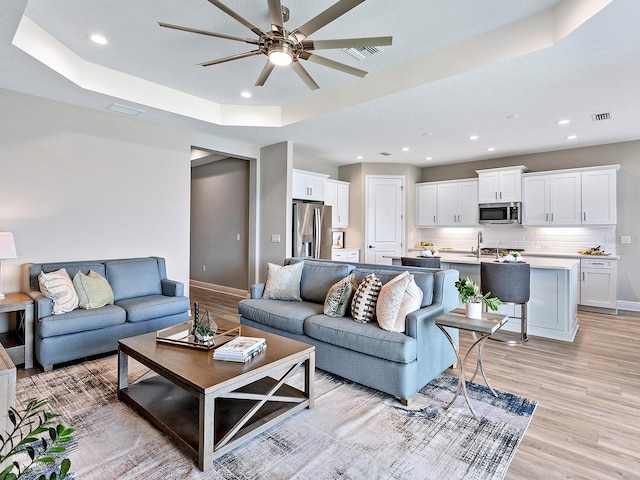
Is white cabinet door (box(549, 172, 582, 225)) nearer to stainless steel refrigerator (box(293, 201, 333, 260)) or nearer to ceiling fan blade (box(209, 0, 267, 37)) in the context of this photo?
stainless steel refrigerator (box(293, 201, 333, 260))

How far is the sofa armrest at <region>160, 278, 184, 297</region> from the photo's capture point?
4164 mm

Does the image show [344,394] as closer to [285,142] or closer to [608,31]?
[608,31]

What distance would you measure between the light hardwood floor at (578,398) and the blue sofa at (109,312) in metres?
3.32

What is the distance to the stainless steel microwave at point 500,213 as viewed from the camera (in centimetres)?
635

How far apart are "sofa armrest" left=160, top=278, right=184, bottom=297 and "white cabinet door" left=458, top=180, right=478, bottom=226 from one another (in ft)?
17.8

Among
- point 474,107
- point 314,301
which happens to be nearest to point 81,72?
point 314,301

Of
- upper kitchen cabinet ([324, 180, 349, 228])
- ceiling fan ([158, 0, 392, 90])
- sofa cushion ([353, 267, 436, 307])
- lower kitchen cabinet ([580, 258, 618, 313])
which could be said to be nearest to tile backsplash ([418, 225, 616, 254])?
lower kitchen cabinet ([580, 258, 618, 313])

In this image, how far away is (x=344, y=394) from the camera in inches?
107

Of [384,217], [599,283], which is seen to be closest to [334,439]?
[599,283]

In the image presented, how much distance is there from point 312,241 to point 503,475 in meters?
4.58

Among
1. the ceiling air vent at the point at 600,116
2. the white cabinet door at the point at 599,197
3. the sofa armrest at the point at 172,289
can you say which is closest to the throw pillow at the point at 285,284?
the sofa armrest at the point at 172,289

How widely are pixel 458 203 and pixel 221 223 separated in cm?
485

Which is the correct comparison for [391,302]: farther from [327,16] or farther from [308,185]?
[308,185]

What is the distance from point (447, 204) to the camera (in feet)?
23.8
